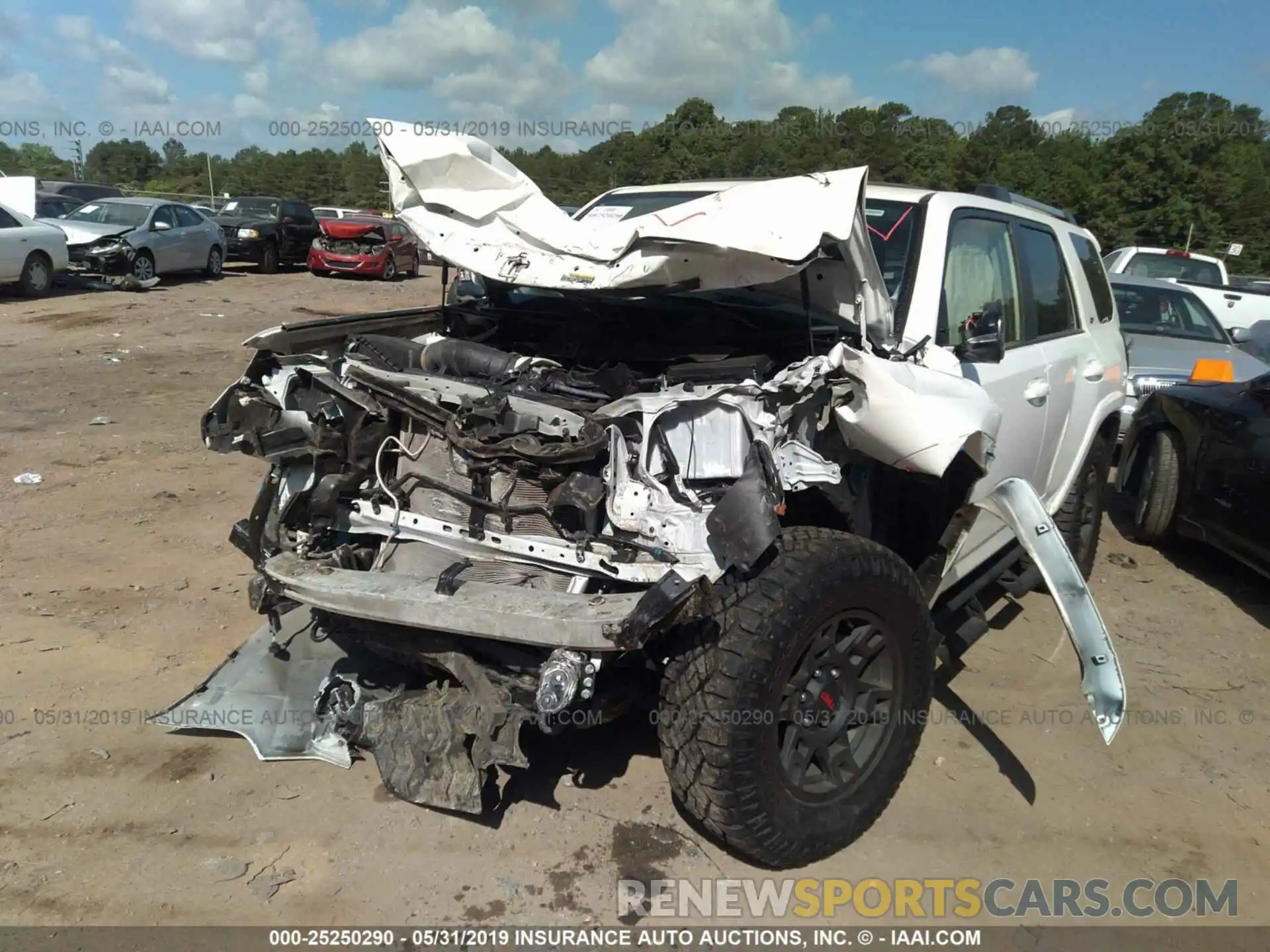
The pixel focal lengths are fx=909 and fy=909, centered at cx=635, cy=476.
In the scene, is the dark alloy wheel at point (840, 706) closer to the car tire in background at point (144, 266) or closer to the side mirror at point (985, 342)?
the side mirror at point (985, 342)

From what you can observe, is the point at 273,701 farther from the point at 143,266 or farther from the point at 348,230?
the point at 348,230

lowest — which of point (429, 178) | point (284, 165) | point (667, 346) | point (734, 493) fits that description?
point (734, 493)

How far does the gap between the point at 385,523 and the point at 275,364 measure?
2.44 feet

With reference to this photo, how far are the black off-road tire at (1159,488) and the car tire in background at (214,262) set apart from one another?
57.1 feet

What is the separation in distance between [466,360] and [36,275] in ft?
47.0

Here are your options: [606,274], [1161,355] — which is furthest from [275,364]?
[1161,355]

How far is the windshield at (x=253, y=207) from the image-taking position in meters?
21.8

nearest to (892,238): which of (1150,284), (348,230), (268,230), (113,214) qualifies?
(1150,284)

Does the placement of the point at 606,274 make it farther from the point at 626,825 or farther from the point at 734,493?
the point at 626,825

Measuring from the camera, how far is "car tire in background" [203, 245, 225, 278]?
18188 mm

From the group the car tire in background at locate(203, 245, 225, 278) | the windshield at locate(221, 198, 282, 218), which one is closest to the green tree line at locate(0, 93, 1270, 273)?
the windshield at locate(221, 198, 282, 218)

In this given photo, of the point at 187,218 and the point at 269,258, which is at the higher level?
the point at 187,218

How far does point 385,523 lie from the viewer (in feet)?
10.4

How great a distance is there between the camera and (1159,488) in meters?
5.96
